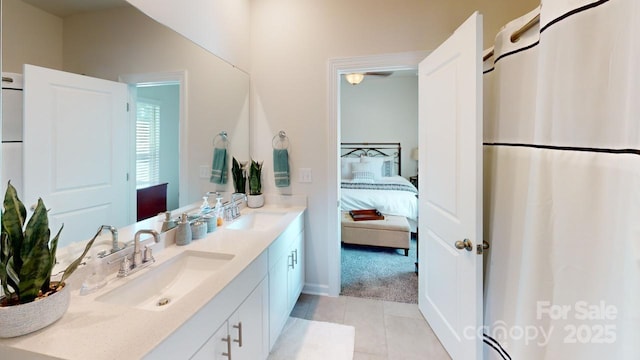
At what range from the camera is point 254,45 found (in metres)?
2.50

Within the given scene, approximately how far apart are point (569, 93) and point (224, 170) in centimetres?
214

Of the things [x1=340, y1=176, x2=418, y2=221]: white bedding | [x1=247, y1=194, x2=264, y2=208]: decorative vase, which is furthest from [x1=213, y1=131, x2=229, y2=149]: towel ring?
[x1=340, y1=176, x2=418, y2=221]: white bedding

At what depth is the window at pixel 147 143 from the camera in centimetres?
136

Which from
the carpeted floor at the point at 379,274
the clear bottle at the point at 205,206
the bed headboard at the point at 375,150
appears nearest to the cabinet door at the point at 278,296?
the clear bottle at the point at 205,206

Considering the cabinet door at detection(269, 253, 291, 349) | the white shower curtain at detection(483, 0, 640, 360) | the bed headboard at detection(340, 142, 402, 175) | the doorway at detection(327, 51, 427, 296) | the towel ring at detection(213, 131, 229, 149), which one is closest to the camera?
the white shower curtain at detection(483, 0, 640, 360)

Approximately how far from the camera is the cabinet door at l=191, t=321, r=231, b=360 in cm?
95

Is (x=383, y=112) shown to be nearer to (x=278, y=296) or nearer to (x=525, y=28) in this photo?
(x=525, y=28)

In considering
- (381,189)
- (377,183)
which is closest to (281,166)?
(381,189)

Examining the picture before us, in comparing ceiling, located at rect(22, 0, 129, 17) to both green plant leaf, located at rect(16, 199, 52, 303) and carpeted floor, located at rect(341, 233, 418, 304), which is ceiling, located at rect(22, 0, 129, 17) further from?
carpeted floor, located at rect(341, 233, 418, 304)

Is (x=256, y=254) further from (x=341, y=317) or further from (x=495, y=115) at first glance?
(x=495, y=115)

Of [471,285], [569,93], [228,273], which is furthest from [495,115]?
[228,273]

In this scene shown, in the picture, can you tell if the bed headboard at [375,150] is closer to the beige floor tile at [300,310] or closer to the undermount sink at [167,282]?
the beige floor tile at [300,310]

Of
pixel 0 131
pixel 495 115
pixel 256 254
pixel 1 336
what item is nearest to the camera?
pixel 1 336

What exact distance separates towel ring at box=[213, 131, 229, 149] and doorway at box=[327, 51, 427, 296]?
34.6 inches
